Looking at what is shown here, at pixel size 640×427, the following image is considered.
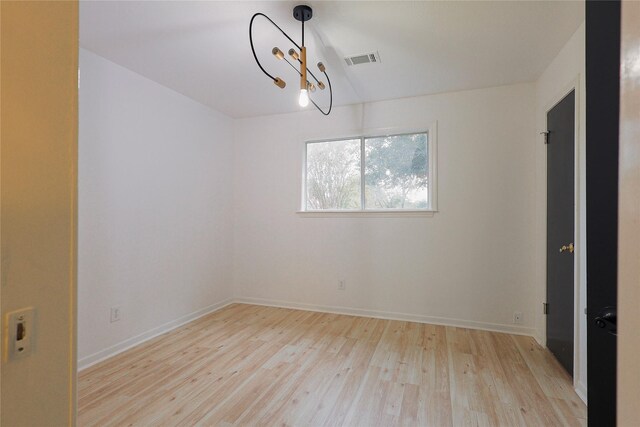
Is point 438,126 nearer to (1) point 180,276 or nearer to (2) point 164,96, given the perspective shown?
(2) point 164,96

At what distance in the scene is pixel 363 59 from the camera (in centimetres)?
257

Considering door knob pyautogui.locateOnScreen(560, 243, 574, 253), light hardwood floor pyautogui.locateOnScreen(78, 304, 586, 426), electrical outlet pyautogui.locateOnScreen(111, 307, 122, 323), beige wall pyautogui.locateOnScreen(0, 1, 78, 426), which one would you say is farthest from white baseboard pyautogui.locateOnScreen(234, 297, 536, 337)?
beige wall pyautogui.locateOnScreen(0, 1, 78, 426)

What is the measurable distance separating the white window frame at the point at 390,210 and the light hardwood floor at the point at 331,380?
4.21ft

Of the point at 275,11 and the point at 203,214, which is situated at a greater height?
the point at 275,11

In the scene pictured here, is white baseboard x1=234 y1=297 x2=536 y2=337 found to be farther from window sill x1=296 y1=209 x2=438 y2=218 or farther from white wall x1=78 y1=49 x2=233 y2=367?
window sill x1=296 y1=209 x2=438 y2=218

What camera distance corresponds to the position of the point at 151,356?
2566 millimetres

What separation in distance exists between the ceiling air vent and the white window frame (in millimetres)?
1044

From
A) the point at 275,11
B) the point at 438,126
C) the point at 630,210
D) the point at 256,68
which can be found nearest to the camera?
the point at 630,210

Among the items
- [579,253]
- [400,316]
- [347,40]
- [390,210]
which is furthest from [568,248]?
[347,40]

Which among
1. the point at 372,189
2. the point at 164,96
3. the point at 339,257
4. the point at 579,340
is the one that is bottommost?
the point at 579,340

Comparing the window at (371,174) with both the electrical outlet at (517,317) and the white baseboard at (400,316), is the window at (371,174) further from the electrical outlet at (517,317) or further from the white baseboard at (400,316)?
the electrical outlet at (517,317)

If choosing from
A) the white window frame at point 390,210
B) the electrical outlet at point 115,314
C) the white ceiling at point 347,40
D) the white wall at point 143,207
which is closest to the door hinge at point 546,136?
the white ceiling at point 347,40

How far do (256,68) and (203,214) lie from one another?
6.06 feet

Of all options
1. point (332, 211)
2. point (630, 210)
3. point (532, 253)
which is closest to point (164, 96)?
point (332, 211)
